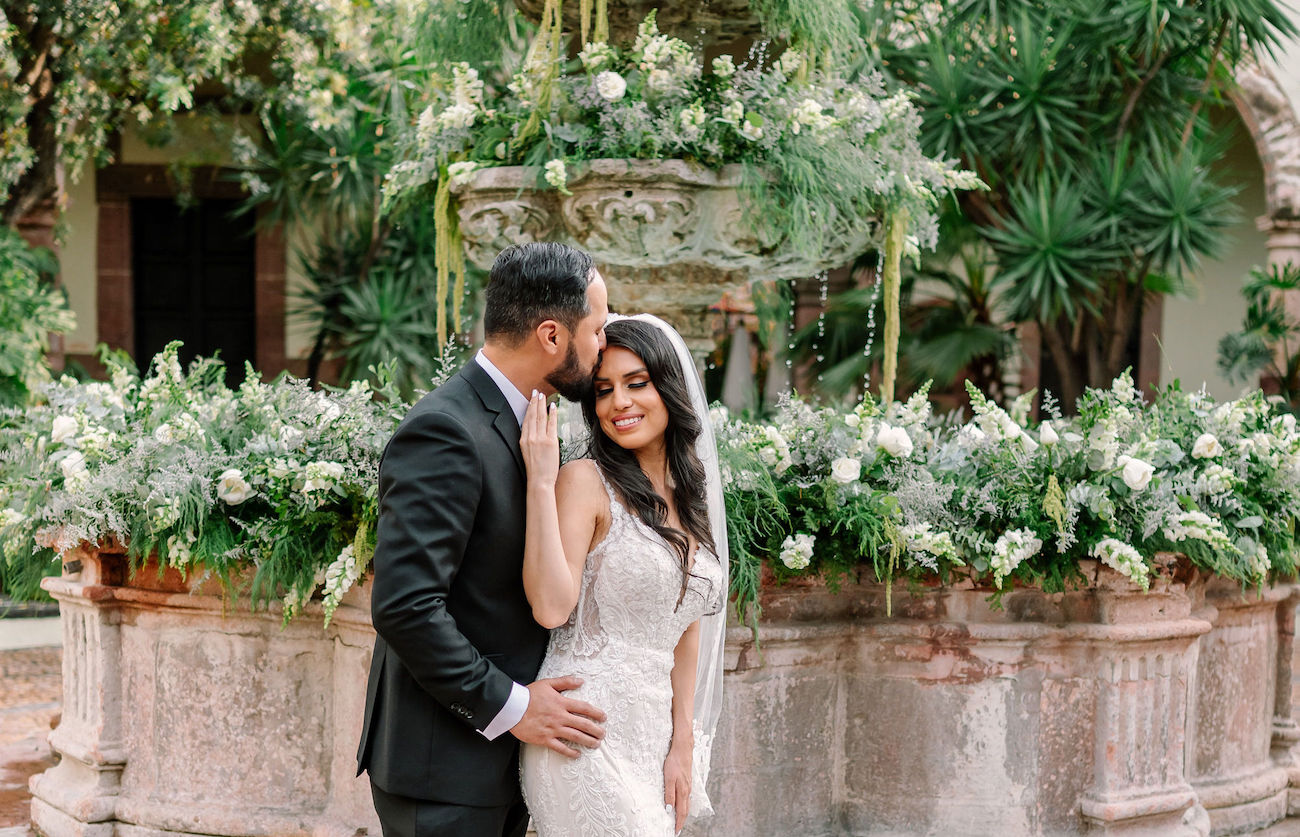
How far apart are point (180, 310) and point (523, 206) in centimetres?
990

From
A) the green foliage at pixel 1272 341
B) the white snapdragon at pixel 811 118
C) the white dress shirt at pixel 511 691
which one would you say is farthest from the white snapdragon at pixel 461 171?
the green foliage at pixel 1272 341

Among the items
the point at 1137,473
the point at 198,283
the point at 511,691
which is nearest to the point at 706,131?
the point at 1137,473

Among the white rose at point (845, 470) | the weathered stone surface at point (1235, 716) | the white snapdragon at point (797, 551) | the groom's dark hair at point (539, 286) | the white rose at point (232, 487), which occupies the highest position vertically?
the groom's dark hair at point (539, 286)

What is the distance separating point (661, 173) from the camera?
4.31m

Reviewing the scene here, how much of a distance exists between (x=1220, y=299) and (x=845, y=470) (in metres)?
11.9

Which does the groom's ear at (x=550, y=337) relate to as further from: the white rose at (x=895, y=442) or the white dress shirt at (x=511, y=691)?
the white rose at (x=895, y=442)

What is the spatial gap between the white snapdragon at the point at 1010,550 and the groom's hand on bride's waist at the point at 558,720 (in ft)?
4.97

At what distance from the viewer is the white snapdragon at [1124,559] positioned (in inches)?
135

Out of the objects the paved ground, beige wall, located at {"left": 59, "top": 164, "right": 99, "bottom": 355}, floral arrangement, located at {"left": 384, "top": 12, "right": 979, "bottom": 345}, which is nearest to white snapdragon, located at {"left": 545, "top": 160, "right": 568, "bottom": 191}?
floral arrangement, located at {"left": 384, "top": 12, "right": 979, "bottom": 345}

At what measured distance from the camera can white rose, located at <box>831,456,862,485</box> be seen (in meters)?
3.50

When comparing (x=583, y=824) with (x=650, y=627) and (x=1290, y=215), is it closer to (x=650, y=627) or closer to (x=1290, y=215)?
(x=650, y=627)

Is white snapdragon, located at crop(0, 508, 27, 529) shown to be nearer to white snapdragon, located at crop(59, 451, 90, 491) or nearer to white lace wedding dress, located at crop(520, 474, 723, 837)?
white snapdragon, located at crop(59, 451, 90, 491)

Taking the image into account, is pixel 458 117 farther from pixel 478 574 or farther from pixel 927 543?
pixel 478 574

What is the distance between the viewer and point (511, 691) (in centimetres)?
226
